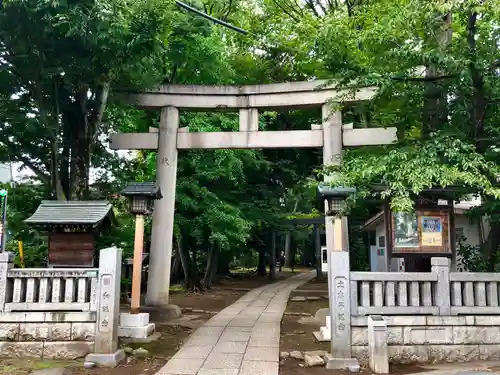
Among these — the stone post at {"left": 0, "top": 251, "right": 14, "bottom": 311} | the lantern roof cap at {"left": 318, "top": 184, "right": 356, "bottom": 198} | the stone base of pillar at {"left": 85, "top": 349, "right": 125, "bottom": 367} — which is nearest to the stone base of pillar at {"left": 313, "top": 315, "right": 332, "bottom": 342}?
the lantern roof cap at {"left": 318, "top": 184, "right": 356, "bottom": 198}

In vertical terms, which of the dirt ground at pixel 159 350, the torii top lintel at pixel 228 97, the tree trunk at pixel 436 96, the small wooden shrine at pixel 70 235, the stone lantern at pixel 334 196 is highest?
the torii top lintel at pixel 228 97

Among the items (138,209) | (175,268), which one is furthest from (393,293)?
(175,268)

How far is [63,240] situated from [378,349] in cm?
613

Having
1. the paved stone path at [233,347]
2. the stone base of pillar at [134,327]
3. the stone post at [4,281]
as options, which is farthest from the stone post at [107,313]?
the stone post at [4,281]

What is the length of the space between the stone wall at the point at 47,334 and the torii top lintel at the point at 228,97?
598 centimetres

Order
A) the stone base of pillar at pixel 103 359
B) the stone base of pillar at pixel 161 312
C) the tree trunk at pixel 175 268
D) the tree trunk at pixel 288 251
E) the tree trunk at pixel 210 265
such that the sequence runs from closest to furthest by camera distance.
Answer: the stone base of pillar at pixel 103 359 → the stone base of pillar at pixel 161 312 → the tree trunk at pixel 210 265 → the tree trunk at pixel 175 268 → the tree trunk at pixel 288 251

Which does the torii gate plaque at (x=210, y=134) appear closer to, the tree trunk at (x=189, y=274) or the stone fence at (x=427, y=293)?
the stone fence at (x=427, y=293)

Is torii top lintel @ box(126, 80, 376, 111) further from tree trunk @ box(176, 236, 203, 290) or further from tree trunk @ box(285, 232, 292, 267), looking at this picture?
tree trunk @ box(285, 232, 292, 267)

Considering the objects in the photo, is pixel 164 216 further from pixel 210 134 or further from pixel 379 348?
pixel 379 348

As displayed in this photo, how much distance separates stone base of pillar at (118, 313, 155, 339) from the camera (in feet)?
27.3

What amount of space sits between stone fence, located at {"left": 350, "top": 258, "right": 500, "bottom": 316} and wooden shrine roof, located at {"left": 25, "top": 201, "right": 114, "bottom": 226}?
16.4 ft

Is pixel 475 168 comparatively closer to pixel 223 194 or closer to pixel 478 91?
pixel 478 91

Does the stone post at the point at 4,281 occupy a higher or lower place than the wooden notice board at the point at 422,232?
lower

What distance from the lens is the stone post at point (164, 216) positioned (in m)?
10.8
